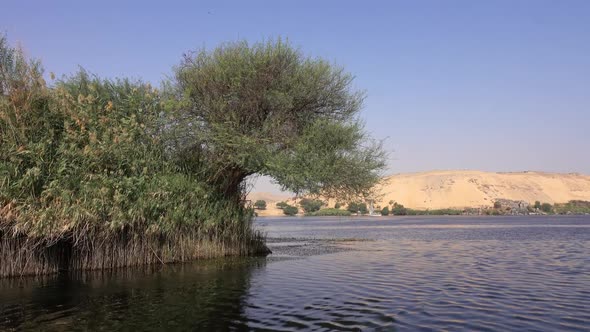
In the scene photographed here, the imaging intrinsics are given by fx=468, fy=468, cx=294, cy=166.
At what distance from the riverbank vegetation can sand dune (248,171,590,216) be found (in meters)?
137

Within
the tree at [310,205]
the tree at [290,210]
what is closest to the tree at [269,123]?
the tree at [310,205]

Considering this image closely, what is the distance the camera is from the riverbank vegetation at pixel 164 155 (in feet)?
62.4

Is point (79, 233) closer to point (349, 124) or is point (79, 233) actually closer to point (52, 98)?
point (52, 98)

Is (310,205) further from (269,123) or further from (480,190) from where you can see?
(269,123)

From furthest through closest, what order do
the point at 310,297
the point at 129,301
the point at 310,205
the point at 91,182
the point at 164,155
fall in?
the point at 310,205
the point at 164,155
the point at 91,182
the point at 310,297
the point at 129,301

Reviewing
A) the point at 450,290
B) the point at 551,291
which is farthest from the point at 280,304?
the point at 551,291

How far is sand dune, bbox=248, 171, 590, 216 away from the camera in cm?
16950

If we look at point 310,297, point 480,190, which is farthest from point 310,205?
point 310,297

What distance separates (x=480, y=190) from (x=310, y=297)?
172670 millimetres

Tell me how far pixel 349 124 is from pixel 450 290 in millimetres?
12957

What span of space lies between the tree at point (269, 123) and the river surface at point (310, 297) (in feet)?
16.2

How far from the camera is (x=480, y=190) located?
572 feet

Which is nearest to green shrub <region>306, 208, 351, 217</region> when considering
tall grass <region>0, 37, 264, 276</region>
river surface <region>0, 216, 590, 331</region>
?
river surface <region>0, 216, 590, 331</region>

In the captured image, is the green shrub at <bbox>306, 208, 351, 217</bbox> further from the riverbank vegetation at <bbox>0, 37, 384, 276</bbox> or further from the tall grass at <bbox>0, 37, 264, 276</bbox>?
the tall grass at <bbox>0, 37, 264, 276</bbox>
